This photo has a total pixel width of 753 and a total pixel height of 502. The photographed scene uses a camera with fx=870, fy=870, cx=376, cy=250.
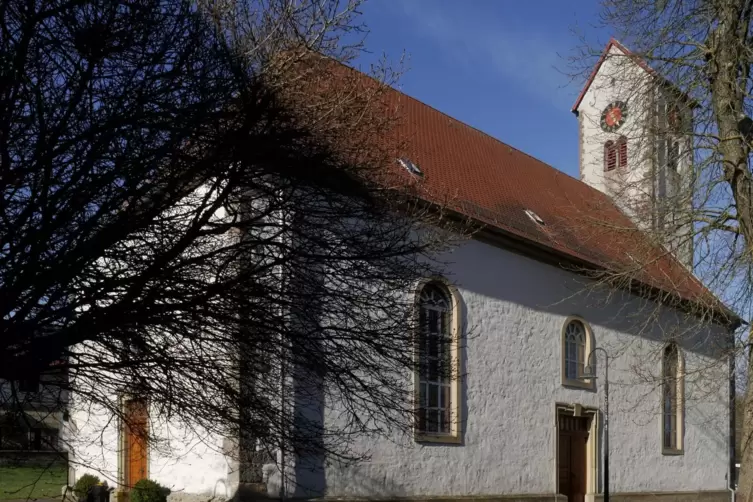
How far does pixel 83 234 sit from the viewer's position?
18.6ft

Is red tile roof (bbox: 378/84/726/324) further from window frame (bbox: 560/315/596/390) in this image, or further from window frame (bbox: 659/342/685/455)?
window frame (bbox: 659/342/685/455)

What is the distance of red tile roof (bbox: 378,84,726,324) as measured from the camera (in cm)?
1583

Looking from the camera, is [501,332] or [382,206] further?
[501,332]

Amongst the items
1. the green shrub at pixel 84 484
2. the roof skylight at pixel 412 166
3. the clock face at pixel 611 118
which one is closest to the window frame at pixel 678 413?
the clock face at pixel 611 118

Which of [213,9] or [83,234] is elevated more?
[213,9]

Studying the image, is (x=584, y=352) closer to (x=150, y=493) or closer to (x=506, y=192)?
(x=506, y=192)

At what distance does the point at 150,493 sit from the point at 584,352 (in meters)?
10.1

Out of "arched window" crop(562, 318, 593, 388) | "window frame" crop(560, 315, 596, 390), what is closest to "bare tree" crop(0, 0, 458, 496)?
"window frame" crop(560, 315, 596, 390)

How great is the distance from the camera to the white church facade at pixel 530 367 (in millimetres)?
12781

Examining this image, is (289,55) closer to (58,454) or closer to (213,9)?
(213,9)

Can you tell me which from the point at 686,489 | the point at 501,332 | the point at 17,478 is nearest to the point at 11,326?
the point at 501,332

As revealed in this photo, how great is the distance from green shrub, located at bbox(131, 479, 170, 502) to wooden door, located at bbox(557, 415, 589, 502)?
27.4 ft

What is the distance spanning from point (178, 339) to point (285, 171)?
165 cm

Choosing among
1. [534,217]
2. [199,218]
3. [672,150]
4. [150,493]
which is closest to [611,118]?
[534,217]
